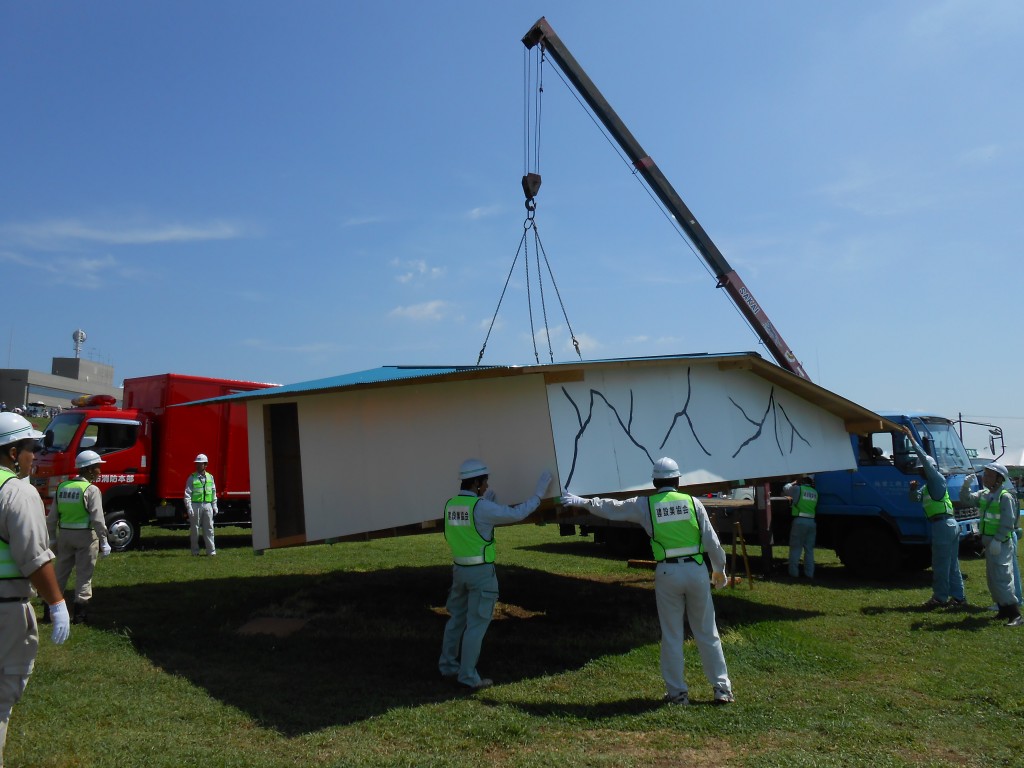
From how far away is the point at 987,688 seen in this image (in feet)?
21.9

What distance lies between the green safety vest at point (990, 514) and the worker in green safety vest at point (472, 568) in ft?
20.2

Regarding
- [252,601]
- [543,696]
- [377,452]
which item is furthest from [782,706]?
[252,601]

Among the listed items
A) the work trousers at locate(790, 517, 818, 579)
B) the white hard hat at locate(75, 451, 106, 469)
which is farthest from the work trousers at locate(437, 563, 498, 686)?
the work trousers at locate(790, 517, 818, 579)

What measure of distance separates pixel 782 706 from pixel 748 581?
6298mm

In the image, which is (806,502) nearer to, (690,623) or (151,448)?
(690,623)

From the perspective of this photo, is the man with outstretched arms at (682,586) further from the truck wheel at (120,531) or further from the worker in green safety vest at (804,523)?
the truck wheel at (120,531)

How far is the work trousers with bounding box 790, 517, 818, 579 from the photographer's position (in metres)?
13.0

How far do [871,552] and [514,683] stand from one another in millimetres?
8578

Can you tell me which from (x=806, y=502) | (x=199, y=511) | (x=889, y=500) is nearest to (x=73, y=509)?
(x=199, y=511)

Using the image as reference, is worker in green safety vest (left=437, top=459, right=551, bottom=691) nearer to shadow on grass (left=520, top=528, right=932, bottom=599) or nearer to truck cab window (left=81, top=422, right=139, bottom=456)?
shadow on grass (left=520, top=528, right=932, bottom=599)

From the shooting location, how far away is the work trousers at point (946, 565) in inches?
403

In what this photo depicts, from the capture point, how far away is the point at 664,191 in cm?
1489

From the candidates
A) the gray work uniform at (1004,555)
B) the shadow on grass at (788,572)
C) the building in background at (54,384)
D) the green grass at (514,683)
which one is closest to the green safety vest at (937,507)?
the gray work uniform at (1004,555)

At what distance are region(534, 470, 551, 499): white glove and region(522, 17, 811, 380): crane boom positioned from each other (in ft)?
30.0
